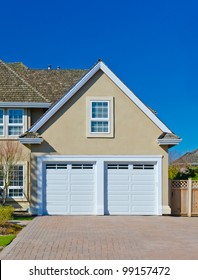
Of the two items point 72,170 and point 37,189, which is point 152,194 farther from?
point 37,189

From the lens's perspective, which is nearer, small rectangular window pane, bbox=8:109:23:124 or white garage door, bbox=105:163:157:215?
white garage door, bbox=105:163:157:215

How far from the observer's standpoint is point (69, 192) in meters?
24.9

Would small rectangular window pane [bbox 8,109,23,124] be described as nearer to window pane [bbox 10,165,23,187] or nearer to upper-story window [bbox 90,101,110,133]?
window pane [bbox 10,165,23,187]

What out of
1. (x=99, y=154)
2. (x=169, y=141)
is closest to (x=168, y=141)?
(x=169, y=141)

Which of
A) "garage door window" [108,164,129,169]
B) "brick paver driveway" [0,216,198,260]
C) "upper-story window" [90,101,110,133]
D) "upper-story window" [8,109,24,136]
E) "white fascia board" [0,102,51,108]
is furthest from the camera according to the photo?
"upper-story window" [8,109,24,136]

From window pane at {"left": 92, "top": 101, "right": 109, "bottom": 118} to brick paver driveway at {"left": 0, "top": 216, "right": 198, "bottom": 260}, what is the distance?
5305 mm

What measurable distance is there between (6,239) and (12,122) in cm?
1175

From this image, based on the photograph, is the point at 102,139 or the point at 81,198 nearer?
the point at 81,198

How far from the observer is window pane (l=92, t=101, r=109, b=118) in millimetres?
25047

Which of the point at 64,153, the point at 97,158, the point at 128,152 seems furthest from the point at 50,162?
the point at 128,152

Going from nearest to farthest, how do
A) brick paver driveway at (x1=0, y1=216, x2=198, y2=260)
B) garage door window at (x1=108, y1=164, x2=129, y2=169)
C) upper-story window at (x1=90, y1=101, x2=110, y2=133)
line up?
brick paver driveway at (x1=0, y1=216, x2=198, y2=260)
upper-story window at (x1=90, y1=101, x2=110, y2=133)
garage door window at (x1=108, y1=164, x2=129, y2=169)

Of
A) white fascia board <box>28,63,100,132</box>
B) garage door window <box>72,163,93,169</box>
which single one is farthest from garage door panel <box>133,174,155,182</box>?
white fascia board <box>28,63,100,132</box>

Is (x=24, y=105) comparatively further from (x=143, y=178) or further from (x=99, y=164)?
(x=143, y=178)

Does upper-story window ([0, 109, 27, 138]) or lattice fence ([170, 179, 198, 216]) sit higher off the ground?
upper-story window ([0, 109, 27, 138])
